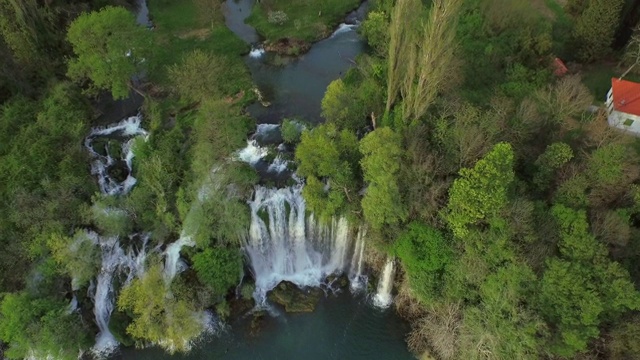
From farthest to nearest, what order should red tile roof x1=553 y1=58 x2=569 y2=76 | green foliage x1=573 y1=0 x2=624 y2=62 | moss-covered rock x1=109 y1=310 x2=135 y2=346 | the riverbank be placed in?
the riverbank < red tile roof x1=553 y1=58 x2=569 y2=76 < green foliage x1=573 y1=0 x2=624 y2=62 < moss-covered rock x1=109 y1=310 x2=135 y2=346

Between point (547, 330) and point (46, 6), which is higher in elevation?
point (46, 6)

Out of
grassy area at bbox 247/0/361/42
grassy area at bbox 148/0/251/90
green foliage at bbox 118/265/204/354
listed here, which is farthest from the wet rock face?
grassy area at bbox 247/0/361/42

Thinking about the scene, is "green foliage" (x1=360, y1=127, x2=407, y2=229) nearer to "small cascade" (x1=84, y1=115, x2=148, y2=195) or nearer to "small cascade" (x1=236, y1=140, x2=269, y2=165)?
"small cascade" (x1=236, y1=140, x2=269, y2=165)

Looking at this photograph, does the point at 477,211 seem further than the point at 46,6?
No

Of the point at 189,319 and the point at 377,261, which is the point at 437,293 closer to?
the point at 377,261

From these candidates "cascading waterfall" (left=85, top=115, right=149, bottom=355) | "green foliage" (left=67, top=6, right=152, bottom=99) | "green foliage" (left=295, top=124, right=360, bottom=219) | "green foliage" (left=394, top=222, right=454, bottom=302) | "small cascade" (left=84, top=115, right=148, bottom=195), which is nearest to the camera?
"green foliage" (left=394, top=222, right=454, bottom=302)

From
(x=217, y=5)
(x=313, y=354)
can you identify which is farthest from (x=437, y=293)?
(x=217, y=5)

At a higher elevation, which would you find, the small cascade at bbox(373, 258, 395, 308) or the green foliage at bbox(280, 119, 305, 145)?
the green foliage at bbox(280, 119, 305, 145)
